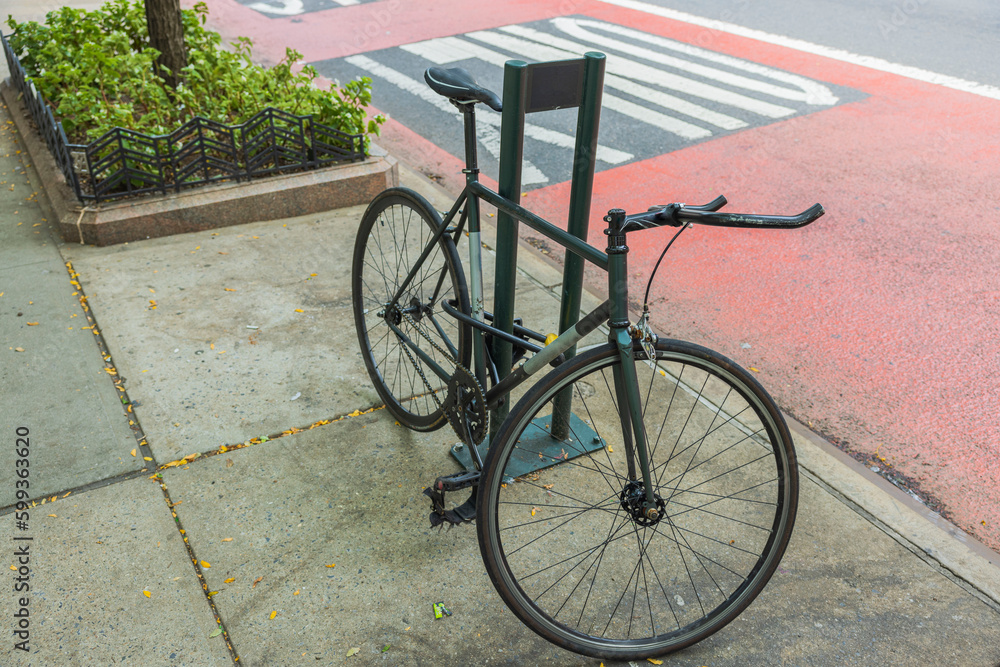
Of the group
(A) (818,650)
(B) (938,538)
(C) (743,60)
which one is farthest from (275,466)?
(C) (743,60)

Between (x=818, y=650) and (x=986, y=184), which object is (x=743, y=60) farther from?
(x=818, y=650)

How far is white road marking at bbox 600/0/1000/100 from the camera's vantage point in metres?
8.11

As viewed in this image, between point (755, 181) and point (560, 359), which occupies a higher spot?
point (560, 359)

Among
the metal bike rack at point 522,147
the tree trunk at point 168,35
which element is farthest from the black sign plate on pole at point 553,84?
the tree trunk at point 168,35

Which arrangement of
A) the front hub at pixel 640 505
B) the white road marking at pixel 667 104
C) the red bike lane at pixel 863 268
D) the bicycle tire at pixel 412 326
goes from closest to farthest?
the front hub at pixel 640 505 → the bicycle tire at pixel 412 326 → the red bike lane at pixel 863 268 → the white road marking at pixel 667 104

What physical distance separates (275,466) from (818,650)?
2017 mm

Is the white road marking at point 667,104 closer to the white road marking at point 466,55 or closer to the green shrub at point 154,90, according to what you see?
the white road marking at point 466,55

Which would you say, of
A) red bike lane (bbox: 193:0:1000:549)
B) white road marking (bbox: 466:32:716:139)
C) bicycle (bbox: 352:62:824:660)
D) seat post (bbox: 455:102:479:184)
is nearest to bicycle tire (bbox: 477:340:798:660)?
bicycle (bbox: 352:62:824:660)

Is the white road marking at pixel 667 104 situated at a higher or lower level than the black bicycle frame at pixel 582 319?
lower

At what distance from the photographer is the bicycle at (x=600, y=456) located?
225cm

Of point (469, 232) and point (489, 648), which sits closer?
point (489, 648)

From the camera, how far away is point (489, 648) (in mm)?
2488

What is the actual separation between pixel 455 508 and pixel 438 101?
5992mm

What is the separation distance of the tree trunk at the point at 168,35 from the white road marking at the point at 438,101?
6.85ft
